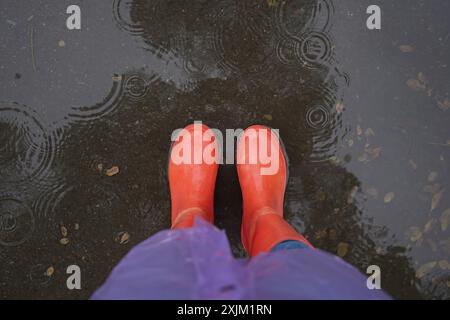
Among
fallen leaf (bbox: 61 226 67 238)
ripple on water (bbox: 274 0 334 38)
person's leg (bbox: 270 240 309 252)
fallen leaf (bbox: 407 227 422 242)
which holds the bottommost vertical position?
fallen leaf (bbox: 407 227 422 242)

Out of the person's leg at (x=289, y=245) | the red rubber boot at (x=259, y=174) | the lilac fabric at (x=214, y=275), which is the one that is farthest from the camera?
the red rubber boot at (x=259, y=174)

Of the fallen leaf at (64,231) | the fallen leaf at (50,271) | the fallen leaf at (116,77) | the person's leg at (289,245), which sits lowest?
the fallen leaf at (50,271)

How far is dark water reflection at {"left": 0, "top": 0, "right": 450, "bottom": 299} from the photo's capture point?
1613 millimetres

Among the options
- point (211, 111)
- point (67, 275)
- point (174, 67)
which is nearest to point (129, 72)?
point (174, 67)

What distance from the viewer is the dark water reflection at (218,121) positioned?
63.5 inches

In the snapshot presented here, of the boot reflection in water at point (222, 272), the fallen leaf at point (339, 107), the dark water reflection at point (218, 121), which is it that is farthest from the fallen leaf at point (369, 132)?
the boot reflection in water at point (222, 272)

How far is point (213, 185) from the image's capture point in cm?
161

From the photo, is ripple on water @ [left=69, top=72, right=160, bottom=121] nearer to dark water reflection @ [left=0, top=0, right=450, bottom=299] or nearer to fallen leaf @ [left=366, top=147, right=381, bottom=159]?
dark water reflection @ [left=0, top=0, right=450, bottom=299]

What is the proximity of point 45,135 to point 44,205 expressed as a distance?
0.28 meters

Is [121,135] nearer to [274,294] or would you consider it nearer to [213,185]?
[213,185]

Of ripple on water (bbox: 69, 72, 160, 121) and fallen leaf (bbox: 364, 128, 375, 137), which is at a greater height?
ripple on water (bbox: 69, 72, 160, 121)

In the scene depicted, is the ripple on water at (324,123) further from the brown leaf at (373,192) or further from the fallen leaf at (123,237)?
the fallen leaf at (123,237)

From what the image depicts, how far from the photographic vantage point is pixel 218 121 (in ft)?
5.32

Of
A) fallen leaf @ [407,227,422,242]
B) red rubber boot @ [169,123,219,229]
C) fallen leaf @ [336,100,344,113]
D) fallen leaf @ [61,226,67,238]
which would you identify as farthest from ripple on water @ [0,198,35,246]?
fallen leaf @ [407,227,422,242]
